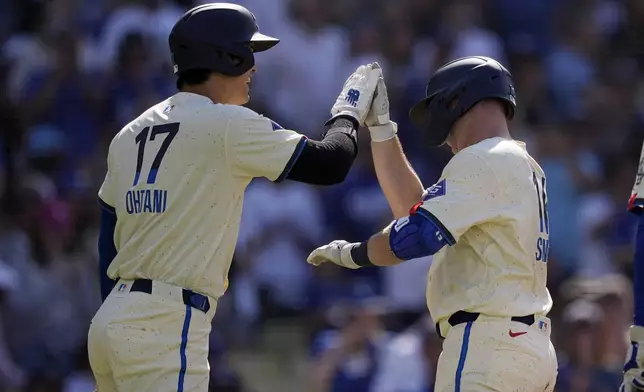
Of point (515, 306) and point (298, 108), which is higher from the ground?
point (298, 108)

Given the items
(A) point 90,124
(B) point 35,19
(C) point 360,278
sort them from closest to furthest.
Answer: (C) point 360,278, (A) point 90,124, (B) point 35,19

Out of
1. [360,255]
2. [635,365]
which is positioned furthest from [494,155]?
[635,365]

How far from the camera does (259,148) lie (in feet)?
16.3

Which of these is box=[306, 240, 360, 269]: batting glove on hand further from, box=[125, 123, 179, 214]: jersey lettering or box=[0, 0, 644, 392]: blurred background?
box=[0, 0, 644, 392]: blurred background

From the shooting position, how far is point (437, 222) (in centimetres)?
484

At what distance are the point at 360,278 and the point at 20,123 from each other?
3.07 meters

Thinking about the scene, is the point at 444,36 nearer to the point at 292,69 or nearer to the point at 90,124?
the point at 292,69

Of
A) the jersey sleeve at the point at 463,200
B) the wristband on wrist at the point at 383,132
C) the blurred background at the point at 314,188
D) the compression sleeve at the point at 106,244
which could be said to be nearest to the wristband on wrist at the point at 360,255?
the jersey sleeve at the point at 463,200

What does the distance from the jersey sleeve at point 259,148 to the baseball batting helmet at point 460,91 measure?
0.58 metres

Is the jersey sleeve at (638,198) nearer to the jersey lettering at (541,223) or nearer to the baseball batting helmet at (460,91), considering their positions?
the jersey lettering at (541,223)

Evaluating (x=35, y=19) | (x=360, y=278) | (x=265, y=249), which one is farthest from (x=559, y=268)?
(x=35, y=19)

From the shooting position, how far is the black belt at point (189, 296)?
492cm

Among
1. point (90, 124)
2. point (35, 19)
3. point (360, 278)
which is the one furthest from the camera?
point (35, 19)

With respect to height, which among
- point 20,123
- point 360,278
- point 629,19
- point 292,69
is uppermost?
point 629,19
